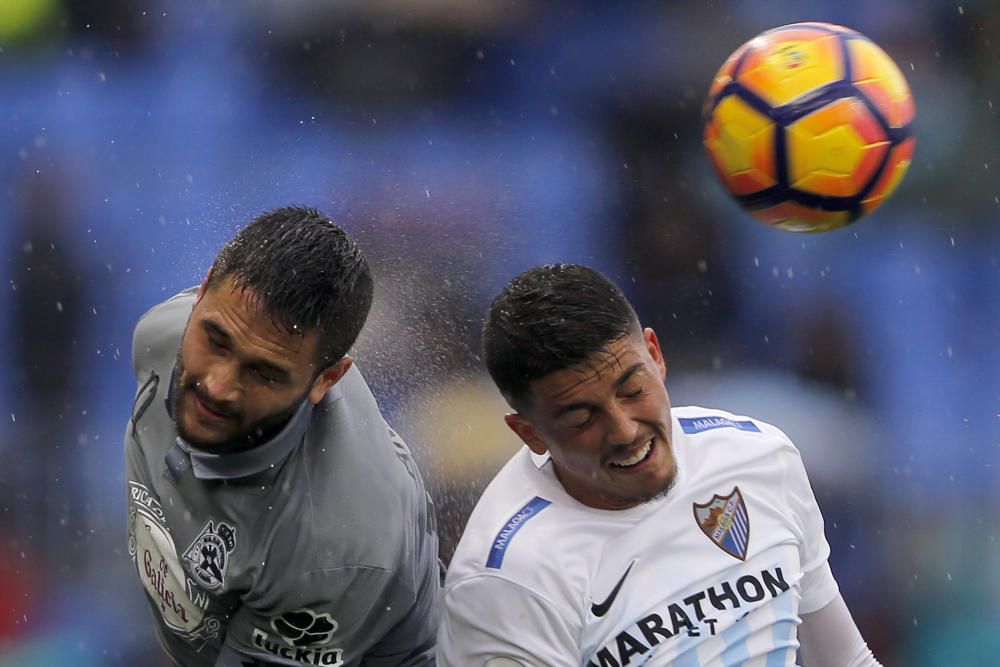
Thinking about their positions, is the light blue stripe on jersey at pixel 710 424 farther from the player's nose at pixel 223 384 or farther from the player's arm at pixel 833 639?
the player's nose at pixel 223 384

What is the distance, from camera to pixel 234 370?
2.65 metres

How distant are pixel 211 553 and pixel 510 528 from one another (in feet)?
2.29

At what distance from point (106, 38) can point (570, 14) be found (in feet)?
6.16

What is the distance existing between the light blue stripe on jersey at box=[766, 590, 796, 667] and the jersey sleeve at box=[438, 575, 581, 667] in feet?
1.45

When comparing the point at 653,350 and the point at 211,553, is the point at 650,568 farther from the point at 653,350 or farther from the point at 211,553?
the point at 211,553

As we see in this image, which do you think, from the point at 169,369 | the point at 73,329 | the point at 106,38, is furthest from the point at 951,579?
the point at 106,38

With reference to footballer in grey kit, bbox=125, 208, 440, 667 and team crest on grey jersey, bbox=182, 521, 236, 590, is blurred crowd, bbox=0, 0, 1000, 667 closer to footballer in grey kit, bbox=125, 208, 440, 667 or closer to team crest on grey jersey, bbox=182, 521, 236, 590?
footballer in grey kit, bbox=125, 208, 440, 667

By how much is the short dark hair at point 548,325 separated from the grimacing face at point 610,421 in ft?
0.08

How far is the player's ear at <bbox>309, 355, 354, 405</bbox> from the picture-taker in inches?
111

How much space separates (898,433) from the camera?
4.92 metres

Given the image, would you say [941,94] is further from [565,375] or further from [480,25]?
[565,375]

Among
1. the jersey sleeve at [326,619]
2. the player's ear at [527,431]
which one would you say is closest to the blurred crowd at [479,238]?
the jersey sleeve at [326,619]

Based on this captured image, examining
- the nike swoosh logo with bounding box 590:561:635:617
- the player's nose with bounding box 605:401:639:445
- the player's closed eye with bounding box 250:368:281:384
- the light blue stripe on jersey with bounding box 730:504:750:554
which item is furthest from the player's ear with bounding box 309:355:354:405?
the light blue stripe on jersey with bounding box 730:504:750:554

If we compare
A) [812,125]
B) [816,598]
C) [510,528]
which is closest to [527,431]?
[510,528]
